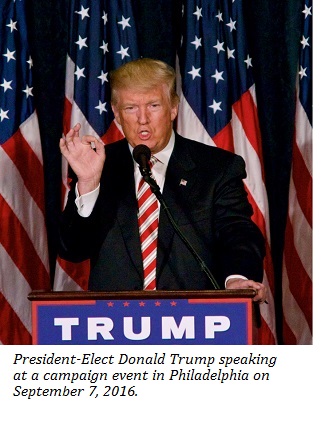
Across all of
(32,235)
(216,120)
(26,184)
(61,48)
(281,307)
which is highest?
(61,48)

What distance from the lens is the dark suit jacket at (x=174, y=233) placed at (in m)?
3.01

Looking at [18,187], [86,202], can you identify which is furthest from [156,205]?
[18,187]

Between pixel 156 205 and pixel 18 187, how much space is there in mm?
1192

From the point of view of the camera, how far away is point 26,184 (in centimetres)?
420

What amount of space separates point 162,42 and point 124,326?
2379 mm

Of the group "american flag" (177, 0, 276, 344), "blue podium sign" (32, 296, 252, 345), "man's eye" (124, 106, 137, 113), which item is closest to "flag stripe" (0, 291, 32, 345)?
"american flag" (177, 0, 276, 344)

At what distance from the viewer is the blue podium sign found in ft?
7.79

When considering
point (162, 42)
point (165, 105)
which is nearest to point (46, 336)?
point (165, 105)

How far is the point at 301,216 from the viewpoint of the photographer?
4.23 metres

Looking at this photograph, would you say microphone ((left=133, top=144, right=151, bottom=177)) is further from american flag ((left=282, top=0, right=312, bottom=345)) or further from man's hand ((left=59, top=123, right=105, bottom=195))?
american flag ((left=282, top=0, right=312, bottom=345))

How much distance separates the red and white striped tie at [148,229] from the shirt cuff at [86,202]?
240mm

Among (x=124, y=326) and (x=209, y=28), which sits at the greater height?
(x=209, y=28)

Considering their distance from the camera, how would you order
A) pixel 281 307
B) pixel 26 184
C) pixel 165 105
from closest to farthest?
pixel 165 105 < pixel 26 184 < pixel 281 307

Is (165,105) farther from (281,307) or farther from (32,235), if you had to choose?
(281,307)
